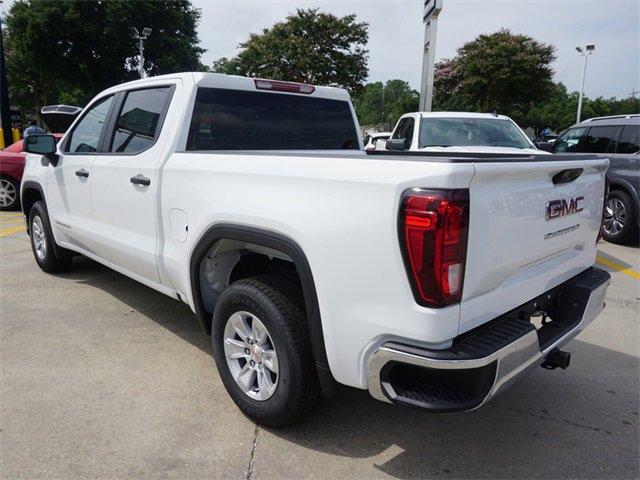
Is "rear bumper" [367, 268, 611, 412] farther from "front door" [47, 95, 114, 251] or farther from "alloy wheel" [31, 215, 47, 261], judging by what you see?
"alloy wheel" [31, 215, 47, 261]

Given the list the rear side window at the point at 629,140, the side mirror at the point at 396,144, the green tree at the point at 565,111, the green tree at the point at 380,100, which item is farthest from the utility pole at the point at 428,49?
the green tree at the point at 380,100

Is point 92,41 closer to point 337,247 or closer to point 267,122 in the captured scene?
point 267,122

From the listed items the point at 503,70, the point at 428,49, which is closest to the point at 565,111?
the point at 503,70

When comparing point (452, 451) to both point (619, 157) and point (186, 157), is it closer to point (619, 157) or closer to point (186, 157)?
point (186, 157)

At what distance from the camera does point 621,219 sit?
7.55m

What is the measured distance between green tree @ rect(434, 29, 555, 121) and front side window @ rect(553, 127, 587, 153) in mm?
19485

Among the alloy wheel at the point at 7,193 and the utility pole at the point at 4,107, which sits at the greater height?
the utility pole at the point at 4,107

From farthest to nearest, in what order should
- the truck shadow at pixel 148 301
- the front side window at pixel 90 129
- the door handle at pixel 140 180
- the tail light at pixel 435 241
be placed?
the front side window at pixel 90 129
the truck shadow at pixel 148 301
the door handle at pixel 140 180
the tail light at pixel 435 241

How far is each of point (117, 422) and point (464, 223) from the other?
2145mm

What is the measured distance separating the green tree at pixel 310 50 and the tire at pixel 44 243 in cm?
2329

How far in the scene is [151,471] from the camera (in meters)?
2.41

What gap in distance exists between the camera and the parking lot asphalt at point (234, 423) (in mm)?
2467

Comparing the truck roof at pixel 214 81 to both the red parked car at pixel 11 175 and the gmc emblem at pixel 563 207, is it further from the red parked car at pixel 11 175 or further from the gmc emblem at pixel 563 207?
the red parked car at pixel 11 175

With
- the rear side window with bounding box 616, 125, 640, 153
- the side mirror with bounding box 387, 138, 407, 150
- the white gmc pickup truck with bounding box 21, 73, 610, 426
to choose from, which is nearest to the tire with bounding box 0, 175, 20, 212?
the white gmc pickup truck with bounding box 21, 73, 610, 426
